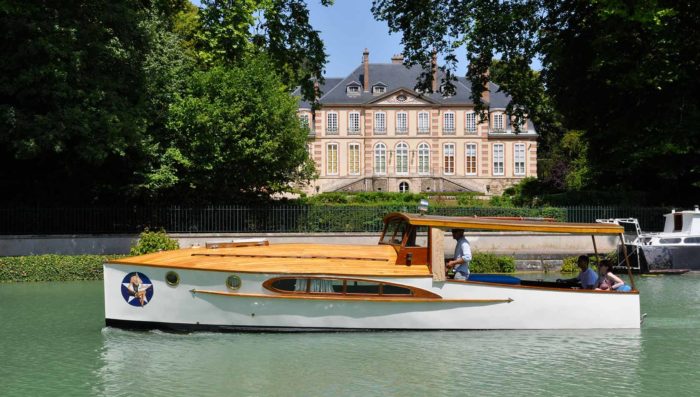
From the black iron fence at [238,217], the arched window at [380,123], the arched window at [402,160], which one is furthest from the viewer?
the arched window at [380,123]

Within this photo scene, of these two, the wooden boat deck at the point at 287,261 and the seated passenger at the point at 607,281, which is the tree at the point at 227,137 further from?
the seated passenger at the point at 607,281

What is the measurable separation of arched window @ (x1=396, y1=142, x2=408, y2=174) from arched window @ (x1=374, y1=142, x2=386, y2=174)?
1406mm

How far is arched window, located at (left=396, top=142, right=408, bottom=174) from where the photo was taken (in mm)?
77750

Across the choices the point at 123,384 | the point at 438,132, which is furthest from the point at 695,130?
the point at 438,132

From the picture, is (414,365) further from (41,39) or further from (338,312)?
(41,39)

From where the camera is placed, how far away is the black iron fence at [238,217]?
28.4 metres

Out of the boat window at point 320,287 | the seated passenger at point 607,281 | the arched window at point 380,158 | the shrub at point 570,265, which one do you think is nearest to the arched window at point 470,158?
the arched window at point 380,158

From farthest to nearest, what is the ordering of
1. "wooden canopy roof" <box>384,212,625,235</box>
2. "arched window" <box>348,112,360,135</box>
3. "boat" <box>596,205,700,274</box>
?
"arched window" <box>348,112,360,135</box>, "boat" <box>596,205,700,274</box>, "wooden canopy roof" <box>384,212,625,235</box>

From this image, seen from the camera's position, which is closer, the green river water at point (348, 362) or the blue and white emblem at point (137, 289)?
the green river water at point (348, 362)

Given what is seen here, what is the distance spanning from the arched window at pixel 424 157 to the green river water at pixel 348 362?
61.2m

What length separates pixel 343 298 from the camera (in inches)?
579

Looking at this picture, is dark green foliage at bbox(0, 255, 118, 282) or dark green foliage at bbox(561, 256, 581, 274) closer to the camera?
dark green foliage at bbox(0, 255, 118, 282)

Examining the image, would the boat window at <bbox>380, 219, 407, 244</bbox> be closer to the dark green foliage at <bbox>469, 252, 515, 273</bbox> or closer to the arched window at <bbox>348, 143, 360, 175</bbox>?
the dark green foliage at <bbox>469, 252, 515, 273</bbox>

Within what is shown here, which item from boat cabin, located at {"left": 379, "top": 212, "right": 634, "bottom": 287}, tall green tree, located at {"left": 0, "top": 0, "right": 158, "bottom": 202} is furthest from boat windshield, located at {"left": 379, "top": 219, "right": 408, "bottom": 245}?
tall green tree, located at {"left": 0, "top": 0, "right": 158, "bottom": 202}
